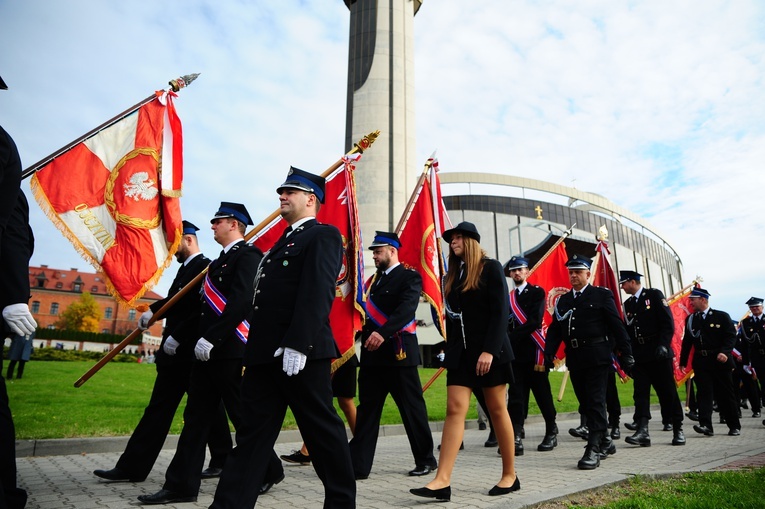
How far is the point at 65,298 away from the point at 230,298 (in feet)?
342

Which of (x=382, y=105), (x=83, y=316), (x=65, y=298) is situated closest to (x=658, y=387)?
(x=382, y=105)

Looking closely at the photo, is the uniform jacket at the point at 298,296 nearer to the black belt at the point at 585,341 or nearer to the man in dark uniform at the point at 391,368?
the man in dark uniform at the point at 391,368

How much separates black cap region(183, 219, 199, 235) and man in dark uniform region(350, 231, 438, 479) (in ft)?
6.63

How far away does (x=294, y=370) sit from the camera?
3.48 metres

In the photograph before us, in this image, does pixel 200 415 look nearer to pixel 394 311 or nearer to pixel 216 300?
pixel 216 300

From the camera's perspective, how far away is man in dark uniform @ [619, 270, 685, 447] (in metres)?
8.46

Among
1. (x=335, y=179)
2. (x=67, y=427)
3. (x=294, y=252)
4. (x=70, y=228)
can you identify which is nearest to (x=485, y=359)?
(x=294, y=252)

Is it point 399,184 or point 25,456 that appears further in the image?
point 399,184

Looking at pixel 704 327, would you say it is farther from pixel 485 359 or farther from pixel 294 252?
pixel 294 252

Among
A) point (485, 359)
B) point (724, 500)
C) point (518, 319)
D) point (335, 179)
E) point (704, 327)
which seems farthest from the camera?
point (704, 327)

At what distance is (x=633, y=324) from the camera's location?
941 centimetres

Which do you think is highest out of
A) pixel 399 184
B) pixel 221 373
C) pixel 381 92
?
pixel 381 92

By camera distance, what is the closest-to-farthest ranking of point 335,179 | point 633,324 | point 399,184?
point 335,179 → point 633,324 → point 399,184

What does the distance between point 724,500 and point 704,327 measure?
7.16 meters
